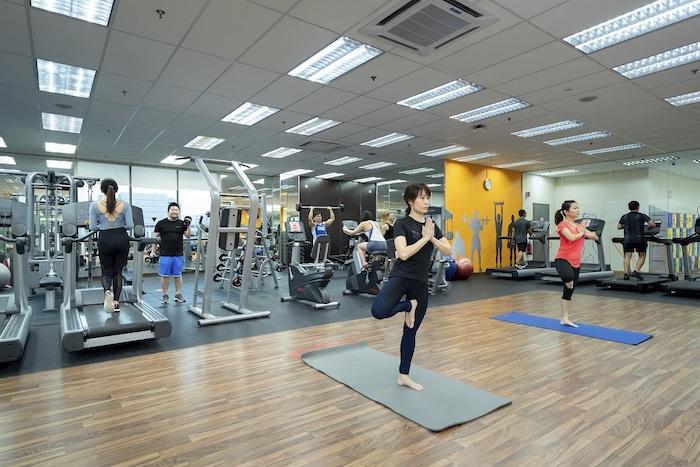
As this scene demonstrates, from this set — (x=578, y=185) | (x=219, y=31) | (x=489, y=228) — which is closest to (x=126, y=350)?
(x=219, y=31)

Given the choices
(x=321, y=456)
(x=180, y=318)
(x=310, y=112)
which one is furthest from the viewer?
(x=310, y=112)

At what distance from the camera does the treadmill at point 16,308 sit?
3262mm

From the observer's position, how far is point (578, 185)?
1158cm

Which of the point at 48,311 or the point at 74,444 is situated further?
the point at 48,311

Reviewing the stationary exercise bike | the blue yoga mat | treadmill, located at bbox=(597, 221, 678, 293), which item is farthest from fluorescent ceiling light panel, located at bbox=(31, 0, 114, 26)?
treadmill, located at bbox=(597, 221, 678, 293)

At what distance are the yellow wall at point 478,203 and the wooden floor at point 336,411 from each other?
688 cm

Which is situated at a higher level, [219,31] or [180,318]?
[219,31]

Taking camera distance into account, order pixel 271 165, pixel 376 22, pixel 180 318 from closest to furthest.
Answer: pixel 376 22 → pixel 180 318 → pixel 271 165

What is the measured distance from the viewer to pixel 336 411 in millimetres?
2521

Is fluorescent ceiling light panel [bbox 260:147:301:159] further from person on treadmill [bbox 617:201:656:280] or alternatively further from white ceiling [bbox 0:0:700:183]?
person on treadmill [bbox 617:201:656:280]

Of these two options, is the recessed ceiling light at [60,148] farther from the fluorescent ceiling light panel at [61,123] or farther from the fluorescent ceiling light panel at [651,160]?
the fluorescent ceiling light panel at [651,160]

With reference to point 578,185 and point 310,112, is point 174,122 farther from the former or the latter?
point 578,185

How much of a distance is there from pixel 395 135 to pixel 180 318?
5302mm

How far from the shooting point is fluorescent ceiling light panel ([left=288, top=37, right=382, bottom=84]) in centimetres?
432
